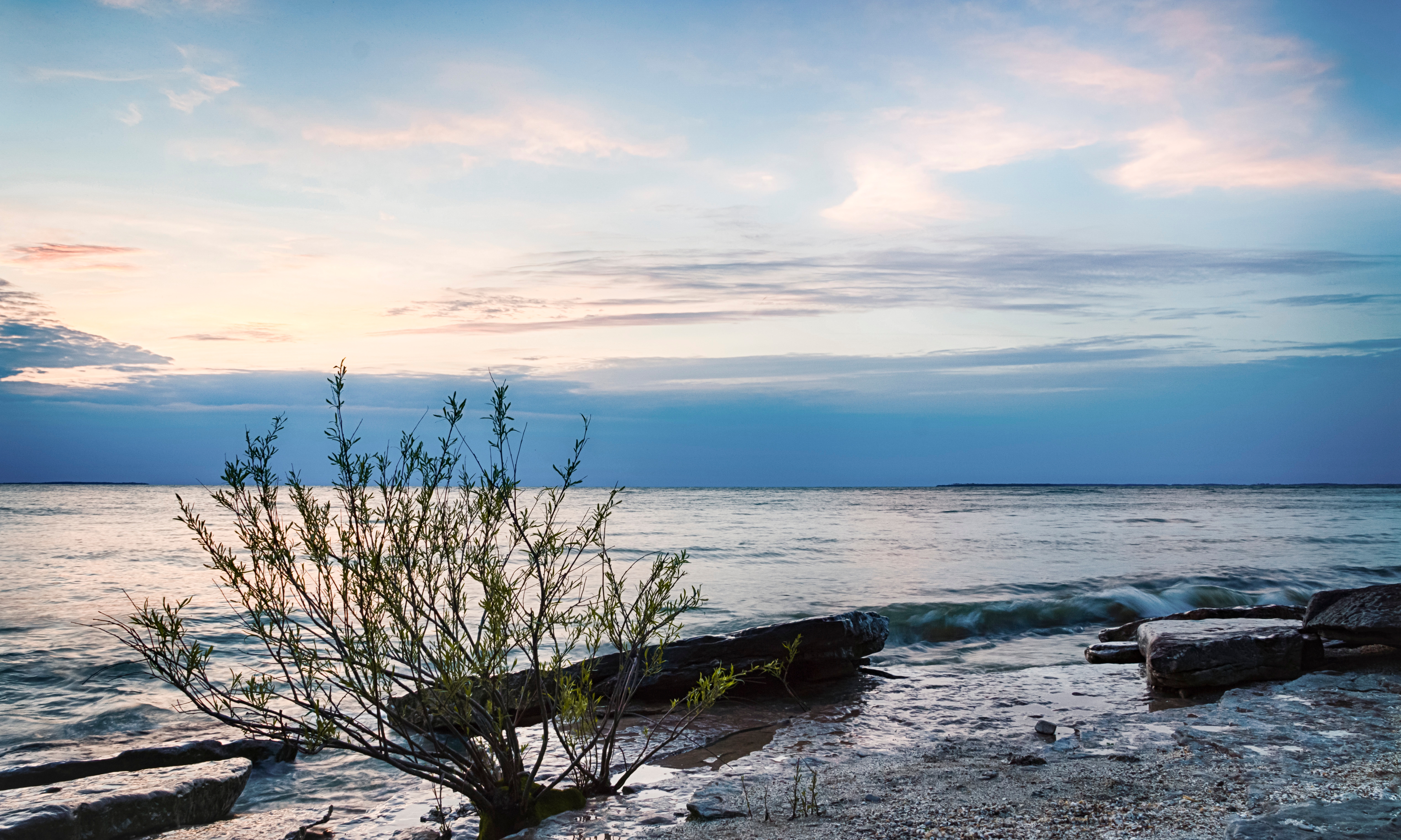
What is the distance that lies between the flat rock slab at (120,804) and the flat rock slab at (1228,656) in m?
9.83

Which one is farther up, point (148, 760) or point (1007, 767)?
point (1007, 767)

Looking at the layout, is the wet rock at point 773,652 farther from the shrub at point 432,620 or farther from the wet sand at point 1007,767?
the shrub at point 432,620

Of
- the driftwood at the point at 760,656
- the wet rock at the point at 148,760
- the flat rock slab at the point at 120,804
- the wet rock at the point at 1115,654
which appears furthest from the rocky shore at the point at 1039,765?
the wet rock at the point at 148,760

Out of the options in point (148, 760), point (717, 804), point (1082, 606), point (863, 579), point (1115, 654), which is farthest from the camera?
point (863, 579)

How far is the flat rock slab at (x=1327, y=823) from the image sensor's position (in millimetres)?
4148

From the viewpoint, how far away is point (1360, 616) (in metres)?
9.30

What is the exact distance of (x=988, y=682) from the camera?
10.2m

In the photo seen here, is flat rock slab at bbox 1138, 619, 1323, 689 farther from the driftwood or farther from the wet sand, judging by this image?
the driftwood

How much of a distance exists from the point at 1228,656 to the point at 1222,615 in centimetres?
417

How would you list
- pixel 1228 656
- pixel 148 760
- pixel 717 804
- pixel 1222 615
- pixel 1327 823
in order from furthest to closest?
pixel 1222 615 < pixel 1228 656 < pixel 148 760 < pixel 717 804 < pixel 1327 823

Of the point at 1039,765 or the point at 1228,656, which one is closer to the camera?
the point at 1039,765

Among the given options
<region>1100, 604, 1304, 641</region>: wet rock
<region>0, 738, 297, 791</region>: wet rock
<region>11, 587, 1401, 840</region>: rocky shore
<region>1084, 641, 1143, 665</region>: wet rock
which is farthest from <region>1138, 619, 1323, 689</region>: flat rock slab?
<region>0, 738, 297, 791</region>: wet rock

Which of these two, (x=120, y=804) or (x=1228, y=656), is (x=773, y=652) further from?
(x=120, y=804)

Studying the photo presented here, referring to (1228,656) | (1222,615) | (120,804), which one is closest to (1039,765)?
(1228,656)
